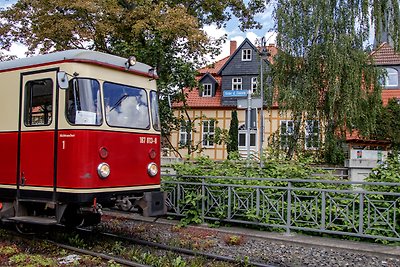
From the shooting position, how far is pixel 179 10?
16.7m

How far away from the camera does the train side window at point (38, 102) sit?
726 centimetres

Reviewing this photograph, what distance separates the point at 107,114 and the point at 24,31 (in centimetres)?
1409

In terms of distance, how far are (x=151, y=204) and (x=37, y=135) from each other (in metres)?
2.27

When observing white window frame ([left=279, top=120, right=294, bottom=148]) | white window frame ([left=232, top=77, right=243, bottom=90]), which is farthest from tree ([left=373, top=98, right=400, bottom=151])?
white window frame ([left=232, top=77, right=243, bottom=90])

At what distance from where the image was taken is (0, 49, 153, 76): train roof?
23.2 feet

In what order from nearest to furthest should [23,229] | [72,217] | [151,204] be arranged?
[151,204]
[72,217]
[23,229]

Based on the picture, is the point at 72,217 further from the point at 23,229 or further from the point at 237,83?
the point at 237,83

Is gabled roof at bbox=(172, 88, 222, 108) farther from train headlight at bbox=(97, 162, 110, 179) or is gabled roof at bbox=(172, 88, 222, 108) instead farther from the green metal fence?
train headlight at bbox=(97, 162, 110, 179)

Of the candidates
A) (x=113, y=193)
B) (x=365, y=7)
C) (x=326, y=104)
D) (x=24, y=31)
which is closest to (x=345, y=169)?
(x=326, y=104)

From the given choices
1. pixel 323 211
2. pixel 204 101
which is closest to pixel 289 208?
pixel 323 211

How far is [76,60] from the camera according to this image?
700cm

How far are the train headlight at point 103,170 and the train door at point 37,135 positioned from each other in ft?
2.51

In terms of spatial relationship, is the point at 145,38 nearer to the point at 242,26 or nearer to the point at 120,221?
the point at 242,26

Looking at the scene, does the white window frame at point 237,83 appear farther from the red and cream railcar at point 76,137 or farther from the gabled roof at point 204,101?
the red and cream railcar at point 76,137
